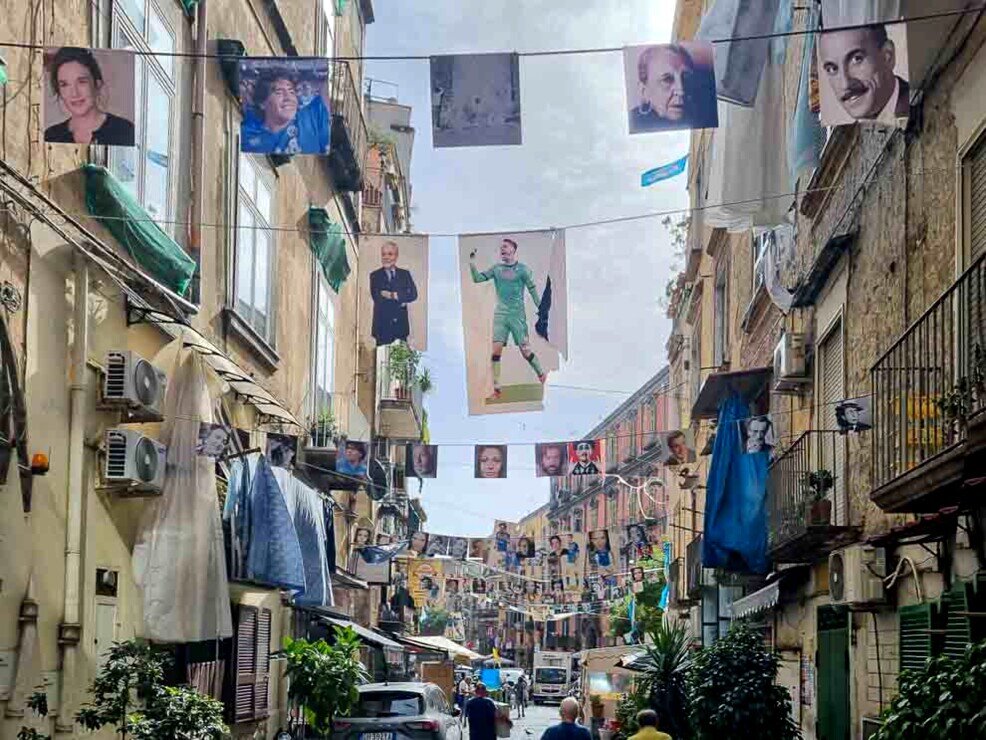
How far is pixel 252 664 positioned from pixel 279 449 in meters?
2.89

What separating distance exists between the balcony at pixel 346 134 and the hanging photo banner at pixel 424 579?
32.6 metres

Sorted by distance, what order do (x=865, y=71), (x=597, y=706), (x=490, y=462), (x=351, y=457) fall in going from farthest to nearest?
(x=597, y=706) < (x=490, y=462) < (x=351, y=457) < (x=865, y=71)

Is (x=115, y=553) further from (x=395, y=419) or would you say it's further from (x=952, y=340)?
(x=395, y=419)

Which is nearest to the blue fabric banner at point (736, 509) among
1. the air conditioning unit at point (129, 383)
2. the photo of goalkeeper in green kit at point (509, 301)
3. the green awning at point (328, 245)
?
the photo of goalkeeper in green kit at point (509, 301)

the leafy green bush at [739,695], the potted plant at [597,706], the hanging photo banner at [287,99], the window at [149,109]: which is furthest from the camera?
the potted plant at [597,706]

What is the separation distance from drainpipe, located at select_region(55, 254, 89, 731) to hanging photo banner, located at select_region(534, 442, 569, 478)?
13.7 meters

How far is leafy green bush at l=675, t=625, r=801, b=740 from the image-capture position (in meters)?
13.8

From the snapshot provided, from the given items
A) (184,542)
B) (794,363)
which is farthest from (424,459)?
(184,542)

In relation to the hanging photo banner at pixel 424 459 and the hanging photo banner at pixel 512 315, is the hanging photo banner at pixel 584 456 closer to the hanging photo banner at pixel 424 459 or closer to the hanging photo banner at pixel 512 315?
the hanging photo banner at pixel 424 459

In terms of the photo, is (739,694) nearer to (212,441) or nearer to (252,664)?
(212,441)

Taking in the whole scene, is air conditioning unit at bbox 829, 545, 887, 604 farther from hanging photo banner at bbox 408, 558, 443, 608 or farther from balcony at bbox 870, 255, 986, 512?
hanging photo banner at bbox 408, 558, 443, 608

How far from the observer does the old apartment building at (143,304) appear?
10094mm

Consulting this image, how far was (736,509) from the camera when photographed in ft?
58.2

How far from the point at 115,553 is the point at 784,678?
983cm
